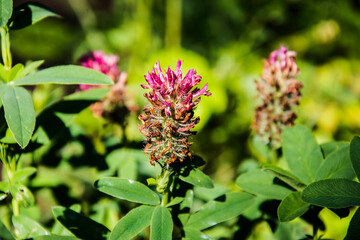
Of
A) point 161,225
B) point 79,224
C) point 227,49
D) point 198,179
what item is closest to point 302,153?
point 198,179

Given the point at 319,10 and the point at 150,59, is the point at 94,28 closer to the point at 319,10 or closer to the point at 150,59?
the point at 150,59

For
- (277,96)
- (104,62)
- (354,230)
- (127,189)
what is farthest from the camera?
(104,62)

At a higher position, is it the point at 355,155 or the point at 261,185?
the point at 355,155

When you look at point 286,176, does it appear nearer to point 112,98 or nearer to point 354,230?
point 354,230

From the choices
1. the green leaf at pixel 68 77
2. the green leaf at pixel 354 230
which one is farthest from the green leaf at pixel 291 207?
the green leaf at pixel 68 77

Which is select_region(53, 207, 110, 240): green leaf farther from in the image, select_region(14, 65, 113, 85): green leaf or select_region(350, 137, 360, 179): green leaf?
select_region(350, 137, 360, 179): green leaf

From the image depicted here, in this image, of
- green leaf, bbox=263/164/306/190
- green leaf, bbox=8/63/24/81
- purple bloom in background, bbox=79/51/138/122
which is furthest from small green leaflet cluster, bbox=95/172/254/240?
purple bloom in background, bbox=79/51/138/122

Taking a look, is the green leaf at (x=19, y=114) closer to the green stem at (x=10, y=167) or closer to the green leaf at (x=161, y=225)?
the green stem at (x=10, y=167)
